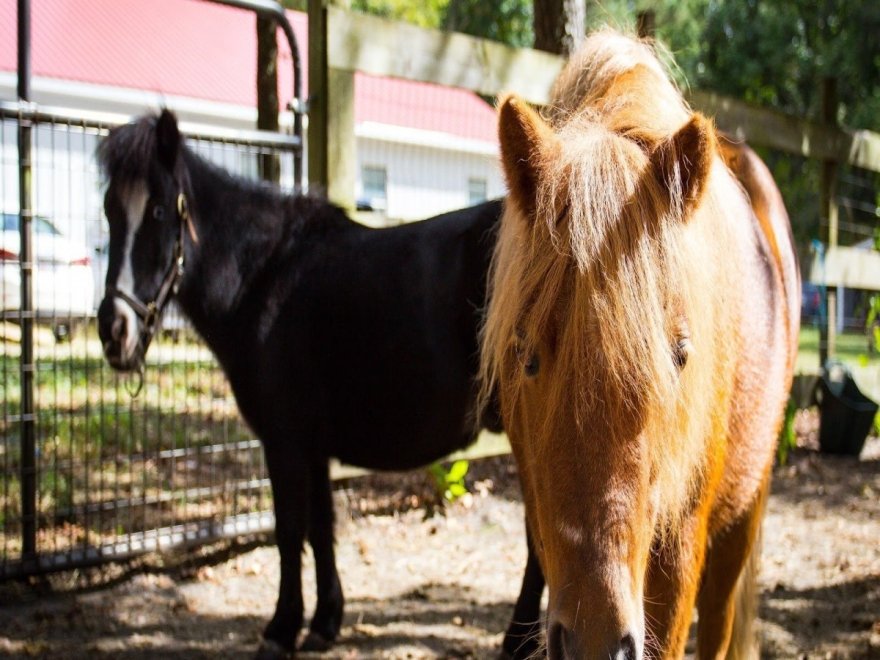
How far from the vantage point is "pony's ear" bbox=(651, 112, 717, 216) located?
156 cm

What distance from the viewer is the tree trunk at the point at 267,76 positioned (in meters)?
5.62

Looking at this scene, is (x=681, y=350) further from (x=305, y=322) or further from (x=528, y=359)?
(x=305, y=322)

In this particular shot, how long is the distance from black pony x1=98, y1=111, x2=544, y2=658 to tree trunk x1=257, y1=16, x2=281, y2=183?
78.8 inches

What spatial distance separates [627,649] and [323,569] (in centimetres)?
251

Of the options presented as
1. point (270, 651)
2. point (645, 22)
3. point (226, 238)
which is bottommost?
point (270, 651)

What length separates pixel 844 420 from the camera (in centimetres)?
664

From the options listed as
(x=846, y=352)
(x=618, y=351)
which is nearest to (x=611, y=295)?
(x=618, y=351)

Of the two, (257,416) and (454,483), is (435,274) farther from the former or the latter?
(454,483)

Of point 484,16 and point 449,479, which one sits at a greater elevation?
point 484,16

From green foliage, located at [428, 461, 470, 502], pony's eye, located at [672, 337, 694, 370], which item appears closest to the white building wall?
green foliage, located at [428, 461, 470, 502]

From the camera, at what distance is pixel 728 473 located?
2.17m

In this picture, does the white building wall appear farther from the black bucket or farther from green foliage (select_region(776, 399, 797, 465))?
green foliage (select_region(776, 399, 797, 465))

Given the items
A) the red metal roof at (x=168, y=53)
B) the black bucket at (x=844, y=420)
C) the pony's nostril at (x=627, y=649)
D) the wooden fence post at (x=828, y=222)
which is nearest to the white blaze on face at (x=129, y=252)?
the pony's nostril at (x=627, y=649)

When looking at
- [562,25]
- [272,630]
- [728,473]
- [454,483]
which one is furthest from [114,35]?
[728,473]
